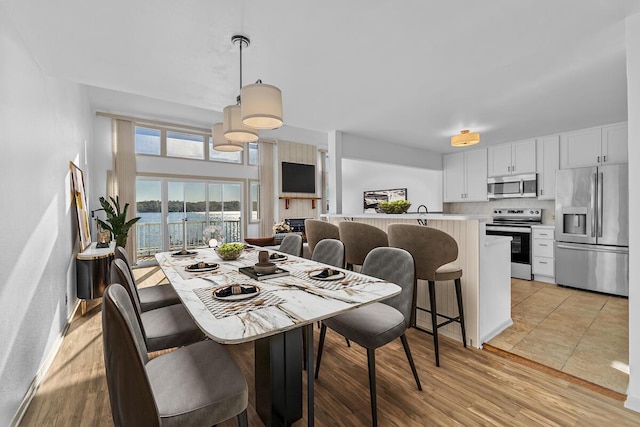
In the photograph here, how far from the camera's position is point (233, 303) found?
133 cm

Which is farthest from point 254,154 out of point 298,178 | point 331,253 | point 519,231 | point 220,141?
point 519,231

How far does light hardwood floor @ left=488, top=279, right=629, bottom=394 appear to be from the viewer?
215 centimetres

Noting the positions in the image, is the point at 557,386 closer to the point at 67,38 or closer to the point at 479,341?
the point at 479,341

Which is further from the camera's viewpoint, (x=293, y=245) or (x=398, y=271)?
(x=293, y=245)

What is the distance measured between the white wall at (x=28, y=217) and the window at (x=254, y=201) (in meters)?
4.20

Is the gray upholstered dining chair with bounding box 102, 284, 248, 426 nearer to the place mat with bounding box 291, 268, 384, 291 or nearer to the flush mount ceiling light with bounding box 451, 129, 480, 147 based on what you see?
the place mat with bounding box 291, 268, 384, 291

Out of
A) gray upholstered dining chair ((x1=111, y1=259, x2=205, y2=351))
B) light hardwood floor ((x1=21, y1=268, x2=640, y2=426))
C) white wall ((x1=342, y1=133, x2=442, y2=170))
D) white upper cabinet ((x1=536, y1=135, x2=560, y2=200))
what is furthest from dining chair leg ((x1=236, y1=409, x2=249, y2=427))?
white upper cabinet ((x1=536, y1=135, x2=560, y2=200))

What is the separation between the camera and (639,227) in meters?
1.70

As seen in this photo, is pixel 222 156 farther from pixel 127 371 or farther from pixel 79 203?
pixel 127 371

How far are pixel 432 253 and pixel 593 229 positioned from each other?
3.40 meters

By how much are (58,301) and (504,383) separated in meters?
3.62

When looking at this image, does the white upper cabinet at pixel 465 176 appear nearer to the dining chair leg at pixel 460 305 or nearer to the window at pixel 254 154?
the dining chair leg at pixel 460 305

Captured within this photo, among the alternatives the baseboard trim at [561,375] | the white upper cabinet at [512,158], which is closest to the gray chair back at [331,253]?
the baseboard trim at [561,375]

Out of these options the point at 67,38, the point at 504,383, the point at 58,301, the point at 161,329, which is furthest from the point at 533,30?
the point at 58,301
